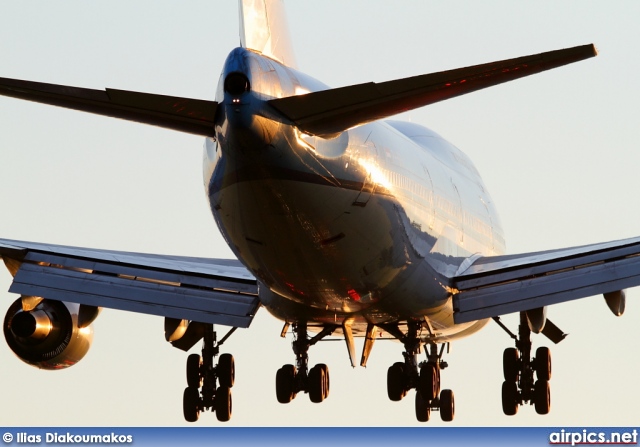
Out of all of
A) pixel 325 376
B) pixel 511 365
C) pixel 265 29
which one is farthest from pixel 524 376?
pixel 265 29

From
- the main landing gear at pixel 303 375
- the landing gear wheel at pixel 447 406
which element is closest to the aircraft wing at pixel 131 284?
the main landing gear at pixel 303 375

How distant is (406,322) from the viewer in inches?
1305

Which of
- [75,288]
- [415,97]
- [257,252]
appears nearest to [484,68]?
[415,97]

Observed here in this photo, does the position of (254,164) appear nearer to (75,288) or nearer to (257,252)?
(257,252)

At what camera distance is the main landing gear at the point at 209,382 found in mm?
35594

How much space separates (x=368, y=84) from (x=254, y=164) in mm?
2099

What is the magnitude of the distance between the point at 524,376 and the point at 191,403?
24.6 ft

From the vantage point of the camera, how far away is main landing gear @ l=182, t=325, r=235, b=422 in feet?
117

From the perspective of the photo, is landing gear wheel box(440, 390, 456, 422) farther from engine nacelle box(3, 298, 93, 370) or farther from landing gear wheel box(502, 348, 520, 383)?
engine nacelle box(3, 298, 93, 370)

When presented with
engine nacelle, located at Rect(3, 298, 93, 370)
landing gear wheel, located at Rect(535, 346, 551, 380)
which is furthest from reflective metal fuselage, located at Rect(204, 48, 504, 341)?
engine nacelle, located at Rect(3, 298, 93, 370)

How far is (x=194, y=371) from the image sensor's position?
35750 mm

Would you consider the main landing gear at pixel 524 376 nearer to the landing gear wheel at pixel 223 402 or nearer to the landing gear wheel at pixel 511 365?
the landing gear wheel at pixel 511 365

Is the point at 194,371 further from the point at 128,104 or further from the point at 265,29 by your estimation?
the point at 128,104

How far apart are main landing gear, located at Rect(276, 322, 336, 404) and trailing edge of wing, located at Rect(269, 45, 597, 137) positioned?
363 inches
